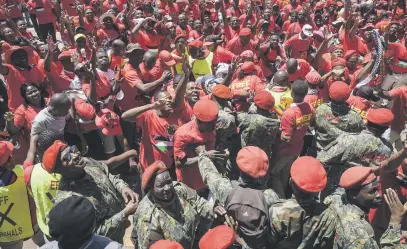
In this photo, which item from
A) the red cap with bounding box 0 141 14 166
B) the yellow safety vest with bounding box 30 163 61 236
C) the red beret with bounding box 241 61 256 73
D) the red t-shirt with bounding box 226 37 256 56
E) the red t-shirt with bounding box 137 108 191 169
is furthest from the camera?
the red t-shirt with bounding box 226 37 256 56

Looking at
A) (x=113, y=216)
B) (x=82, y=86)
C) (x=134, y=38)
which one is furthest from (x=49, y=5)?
(x=113, y=216)

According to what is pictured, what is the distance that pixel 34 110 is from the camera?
5164mm

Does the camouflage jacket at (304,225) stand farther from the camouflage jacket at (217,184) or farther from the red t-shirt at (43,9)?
the red t-shirt at (43,9)

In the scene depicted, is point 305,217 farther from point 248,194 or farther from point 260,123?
point 260,123

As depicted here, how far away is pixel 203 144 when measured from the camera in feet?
14.2

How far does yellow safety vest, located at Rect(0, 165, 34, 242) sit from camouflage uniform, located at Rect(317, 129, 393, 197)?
10.3ft

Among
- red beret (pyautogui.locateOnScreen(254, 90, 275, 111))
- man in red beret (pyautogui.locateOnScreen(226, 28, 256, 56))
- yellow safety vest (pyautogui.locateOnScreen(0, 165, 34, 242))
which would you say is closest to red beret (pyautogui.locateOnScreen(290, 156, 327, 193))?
red beret (pyautogui.locateOnScreen(254, 90, 275, 111))

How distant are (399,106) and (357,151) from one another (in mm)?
2433

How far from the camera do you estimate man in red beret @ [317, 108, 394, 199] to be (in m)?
4.20

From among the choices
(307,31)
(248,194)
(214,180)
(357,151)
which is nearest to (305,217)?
(248,194)

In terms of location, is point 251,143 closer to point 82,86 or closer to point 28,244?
point 82,86

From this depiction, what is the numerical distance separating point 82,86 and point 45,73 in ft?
3.62

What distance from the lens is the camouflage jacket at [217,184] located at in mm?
3471

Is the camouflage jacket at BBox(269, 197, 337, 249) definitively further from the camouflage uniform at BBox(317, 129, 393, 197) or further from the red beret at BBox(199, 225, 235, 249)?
Answer: the camouflage uniform at BBox(317, 129, 393, 197)
